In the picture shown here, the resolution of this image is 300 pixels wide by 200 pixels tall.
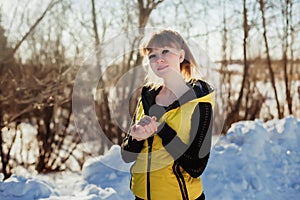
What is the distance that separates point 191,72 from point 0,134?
5536 millimetres

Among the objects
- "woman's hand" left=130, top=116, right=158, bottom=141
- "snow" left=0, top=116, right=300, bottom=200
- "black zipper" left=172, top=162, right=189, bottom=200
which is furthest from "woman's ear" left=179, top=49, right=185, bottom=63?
"snow" left=0, top=116, right=300, bottom=200

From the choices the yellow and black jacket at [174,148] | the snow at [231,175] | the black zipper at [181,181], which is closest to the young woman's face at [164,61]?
the yellow and black jacket at [174,148]

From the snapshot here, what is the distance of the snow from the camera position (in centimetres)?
387

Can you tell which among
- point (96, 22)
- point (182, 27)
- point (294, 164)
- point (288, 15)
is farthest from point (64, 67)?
point (288, 15)

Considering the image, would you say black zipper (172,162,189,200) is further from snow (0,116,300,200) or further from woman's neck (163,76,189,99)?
snow (0,116,300,200)

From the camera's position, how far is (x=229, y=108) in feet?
29.0

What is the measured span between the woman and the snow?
5.37 feet

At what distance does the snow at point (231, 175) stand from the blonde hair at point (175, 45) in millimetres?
1720

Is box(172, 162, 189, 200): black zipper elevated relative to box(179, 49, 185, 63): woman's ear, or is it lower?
lower

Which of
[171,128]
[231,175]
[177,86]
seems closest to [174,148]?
[171,128]

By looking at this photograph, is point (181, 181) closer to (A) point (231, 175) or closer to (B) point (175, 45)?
(B) point (175, 45)

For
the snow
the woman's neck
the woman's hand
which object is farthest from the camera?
the snow

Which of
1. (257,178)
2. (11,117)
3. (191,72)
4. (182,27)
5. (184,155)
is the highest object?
(182,27)

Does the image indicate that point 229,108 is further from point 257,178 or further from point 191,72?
point 191,72
